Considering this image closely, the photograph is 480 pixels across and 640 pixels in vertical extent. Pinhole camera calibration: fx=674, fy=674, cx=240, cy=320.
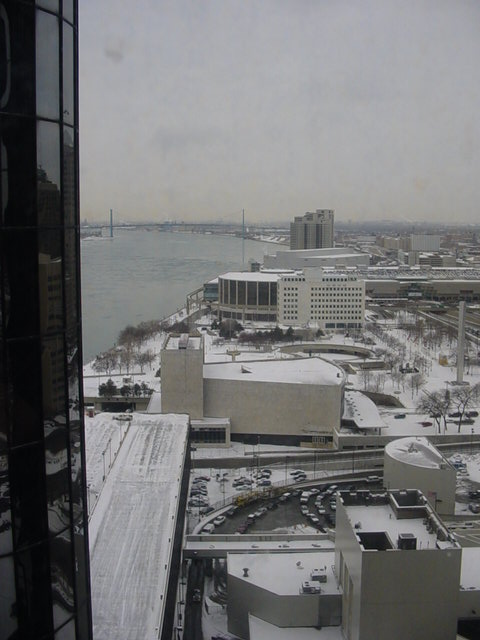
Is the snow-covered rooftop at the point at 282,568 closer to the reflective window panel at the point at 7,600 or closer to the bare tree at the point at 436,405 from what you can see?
the reflective window panel at the point at 7,600

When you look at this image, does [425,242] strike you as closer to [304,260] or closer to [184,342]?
[304,260]

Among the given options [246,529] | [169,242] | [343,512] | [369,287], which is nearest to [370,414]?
[246,529]

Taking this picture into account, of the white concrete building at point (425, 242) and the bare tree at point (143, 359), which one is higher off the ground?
the white concrete building at point (425, 242)

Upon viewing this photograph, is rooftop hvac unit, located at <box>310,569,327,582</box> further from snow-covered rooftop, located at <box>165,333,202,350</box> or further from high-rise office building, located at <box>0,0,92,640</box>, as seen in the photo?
snow-covered rooftop, located at <box>165,333,202,350</box>

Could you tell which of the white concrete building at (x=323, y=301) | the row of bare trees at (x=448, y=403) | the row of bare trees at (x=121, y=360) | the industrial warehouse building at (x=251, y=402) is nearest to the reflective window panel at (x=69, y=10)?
the industrial warehouse building at (x=251, y=402)

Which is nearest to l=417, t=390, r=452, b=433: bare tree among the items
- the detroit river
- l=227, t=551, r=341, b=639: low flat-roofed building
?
l=227, t=551, r=341, b=639: low flat-roofed building

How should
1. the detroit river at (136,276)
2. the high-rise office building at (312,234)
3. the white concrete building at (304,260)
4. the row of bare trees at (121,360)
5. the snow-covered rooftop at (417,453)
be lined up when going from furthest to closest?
the high-rise office building at (312,234) < the white concrete building at (304,260) < the detroit river at (136,276) < the row of bare trees at (121,360) < the snow-covered rooftop at (417,453)

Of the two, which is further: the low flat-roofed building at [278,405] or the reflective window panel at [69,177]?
the low flat-roofed building at [278,405]

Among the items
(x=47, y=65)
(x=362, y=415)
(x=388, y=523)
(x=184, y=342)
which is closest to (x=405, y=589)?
(x=388, y=523)
